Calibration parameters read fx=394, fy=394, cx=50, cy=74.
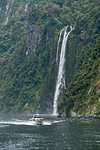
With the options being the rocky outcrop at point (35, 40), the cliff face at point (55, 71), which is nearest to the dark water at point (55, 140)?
the cliff face at point (55, 71)

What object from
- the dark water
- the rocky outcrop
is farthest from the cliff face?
the dark water

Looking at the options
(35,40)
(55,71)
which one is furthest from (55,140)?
(35,40)

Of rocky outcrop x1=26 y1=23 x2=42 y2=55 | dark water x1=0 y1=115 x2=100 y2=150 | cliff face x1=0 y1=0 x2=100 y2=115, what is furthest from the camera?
rocky outcrop x1=26 y1=23 x2=42 y2=55

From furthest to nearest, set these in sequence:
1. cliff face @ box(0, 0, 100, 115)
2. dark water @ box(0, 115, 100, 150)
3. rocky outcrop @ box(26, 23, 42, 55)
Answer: rocky outcrop @ box(26, 23, 42, 55) → cliff face @ box(0, 0, 100, 115) → dark water @ box(0, 115, 100, 150)

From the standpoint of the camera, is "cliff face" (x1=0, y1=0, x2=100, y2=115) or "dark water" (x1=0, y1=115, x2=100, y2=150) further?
"cliff face" (x1=0, y1=0, x2=100, y2=115)

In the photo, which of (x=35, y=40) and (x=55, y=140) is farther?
(x=35, y=40)

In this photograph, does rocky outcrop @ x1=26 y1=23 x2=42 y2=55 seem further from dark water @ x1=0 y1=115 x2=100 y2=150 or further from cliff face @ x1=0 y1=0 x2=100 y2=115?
dark water @ x1=0 y1=115 x2=100 y2=150

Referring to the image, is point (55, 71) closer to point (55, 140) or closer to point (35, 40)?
point (35, 40)

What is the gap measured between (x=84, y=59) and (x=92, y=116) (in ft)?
176

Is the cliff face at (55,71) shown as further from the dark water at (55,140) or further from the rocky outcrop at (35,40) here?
the dark water at (55,140)

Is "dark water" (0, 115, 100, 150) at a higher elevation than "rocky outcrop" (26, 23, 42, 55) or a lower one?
lower

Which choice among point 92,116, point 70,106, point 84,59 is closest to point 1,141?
point 92,116

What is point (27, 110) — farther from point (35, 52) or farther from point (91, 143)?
point (91, 143)

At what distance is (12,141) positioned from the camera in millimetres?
65688
